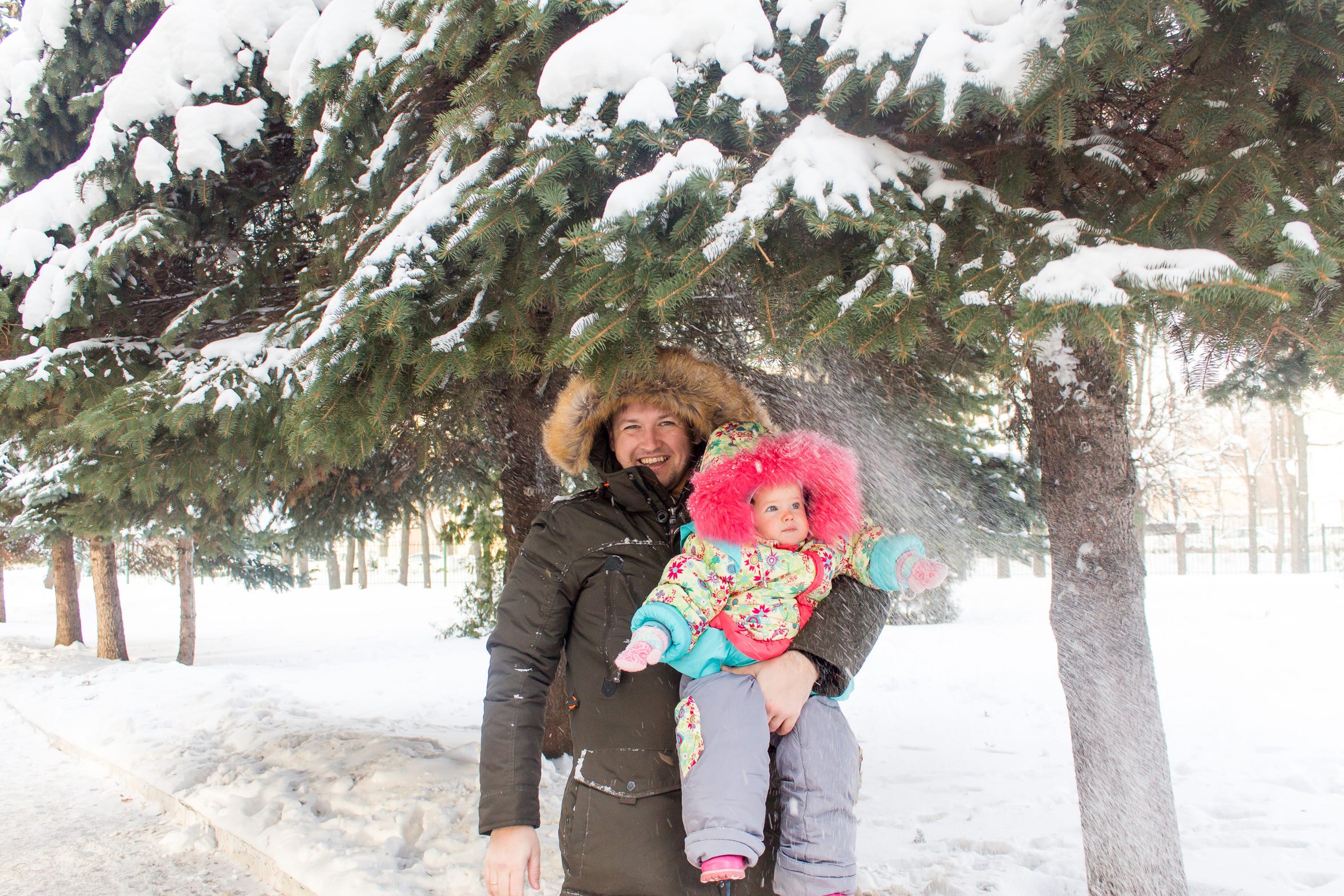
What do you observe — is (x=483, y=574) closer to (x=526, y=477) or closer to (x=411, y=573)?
(x=526, y=477)

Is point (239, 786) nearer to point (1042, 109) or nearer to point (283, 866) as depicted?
point (283, 866)

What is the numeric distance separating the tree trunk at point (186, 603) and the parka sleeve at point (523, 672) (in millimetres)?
12149

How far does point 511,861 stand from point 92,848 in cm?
413

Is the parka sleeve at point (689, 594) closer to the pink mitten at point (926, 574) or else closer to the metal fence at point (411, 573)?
the pink mitten at point (926, 574)

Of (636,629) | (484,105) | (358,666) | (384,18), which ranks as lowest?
(358,666)

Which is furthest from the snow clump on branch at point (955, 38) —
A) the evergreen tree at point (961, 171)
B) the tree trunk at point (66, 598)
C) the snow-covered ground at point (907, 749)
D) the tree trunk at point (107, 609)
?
the tree trunk at point (66, 598)

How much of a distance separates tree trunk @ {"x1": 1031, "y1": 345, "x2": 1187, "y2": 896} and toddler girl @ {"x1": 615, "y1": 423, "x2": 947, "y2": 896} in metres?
1.21

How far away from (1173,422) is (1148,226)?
1061 centimetres

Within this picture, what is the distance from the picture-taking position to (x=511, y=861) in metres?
1.97

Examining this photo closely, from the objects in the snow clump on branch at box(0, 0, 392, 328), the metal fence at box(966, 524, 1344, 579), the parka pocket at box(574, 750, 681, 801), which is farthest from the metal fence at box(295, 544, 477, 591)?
the parka pocket at box(574, 750, 681, 801)

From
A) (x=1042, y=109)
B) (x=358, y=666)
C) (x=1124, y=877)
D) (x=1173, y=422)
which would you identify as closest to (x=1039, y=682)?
(x=1173, y=422)

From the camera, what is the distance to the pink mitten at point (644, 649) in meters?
1.89

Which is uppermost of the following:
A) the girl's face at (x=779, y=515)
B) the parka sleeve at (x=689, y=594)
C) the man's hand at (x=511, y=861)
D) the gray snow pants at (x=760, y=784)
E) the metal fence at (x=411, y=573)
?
the girl's face at (x=779, y=515)

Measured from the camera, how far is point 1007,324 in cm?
206
